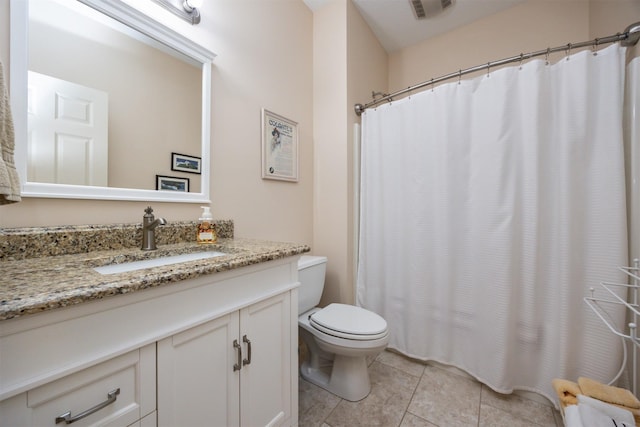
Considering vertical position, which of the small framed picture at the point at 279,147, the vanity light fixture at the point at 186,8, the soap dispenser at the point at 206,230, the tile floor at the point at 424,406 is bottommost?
the tile floor at the point at 424,406

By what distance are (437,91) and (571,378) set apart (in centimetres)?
168

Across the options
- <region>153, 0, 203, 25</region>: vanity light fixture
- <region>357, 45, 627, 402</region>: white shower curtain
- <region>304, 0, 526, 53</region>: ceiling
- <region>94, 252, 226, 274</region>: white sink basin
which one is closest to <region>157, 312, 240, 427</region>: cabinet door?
<region>94, 252, 226, 274</region>: white sink basin

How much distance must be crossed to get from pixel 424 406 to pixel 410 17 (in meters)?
2.69

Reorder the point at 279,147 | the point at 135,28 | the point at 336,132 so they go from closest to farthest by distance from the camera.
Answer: the point at 135,28 < the point at 279,147 < the point at 336,132

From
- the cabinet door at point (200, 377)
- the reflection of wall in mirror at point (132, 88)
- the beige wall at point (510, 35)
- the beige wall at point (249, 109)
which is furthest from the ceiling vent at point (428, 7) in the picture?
the cabinet door at point (200, 377)

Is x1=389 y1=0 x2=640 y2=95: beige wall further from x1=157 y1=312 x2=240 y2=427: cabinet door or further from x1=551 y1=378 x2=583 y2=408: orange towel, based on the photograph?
x1=157 y1=312 x2=240 y2=427: cabinet door

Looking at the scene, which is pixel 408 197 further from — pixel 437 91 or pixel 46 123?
pixel 46 123

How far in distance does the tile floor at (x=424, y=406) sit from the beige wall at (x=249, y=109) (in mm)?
990

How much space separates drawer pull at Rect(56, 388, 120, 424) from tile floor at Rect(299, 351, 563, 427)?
3.11ft

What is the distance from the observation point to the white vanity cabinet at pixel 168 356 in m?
0.48

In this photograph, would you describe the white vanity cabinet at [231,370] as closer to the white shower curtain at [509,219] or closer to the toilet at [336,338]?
the toilet at [336,338]

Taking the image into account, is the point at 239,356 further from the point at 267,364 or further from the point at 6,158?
the point at 6,158

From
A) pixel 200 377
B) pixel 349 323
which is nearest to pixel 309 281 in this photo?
pixel 349 323

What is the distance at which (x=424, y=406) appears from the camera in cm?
129
